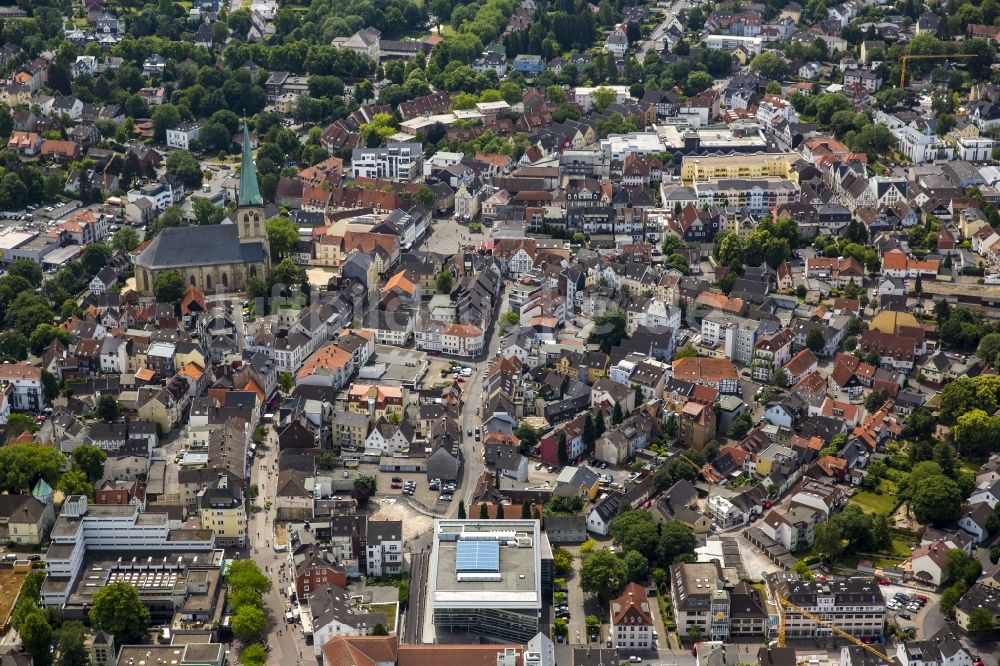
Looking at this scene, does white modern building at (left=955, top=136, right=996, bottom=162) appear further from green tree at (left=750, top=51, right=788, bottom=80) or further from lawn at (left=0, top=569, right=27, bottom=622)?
lawn at (left=0, top=569, right=27, bottom=622)

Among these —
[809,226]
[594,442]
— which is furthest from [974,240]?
[594,442]

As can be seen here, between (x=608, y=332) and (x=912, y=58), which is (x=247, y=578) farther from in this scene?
(x=912, y=58)

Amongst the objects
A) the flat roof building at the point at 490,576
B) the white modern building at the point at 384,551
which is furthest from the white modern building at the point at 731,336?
the white modern building at the point at 384,551

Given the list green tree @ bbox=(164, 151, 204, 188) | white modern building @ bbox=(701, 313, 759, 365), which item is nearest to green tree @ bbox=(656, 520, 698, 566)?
white modern building @ bbox=(701, 313, 759, 365)

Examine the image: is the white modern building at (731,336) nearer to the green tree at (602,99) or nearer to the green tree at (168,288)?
the green tree at (168,288)

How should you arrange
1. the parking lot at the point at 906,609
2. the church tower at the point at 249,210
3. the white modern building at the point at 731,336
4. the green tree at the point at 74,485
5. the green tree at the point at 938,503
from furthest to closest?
the church tower at the point at 249,210
the white modern building at the point at 731,336
the green tree at the point at 938,503
the green tree at the point at 74,485
the parking lot at the point at 906,609

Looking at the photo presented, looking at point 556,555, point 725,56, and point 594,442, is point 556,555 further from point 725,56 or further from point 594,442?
point 725,56

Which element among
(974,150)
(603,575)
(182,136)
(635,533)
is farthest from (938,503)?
(182,136)
